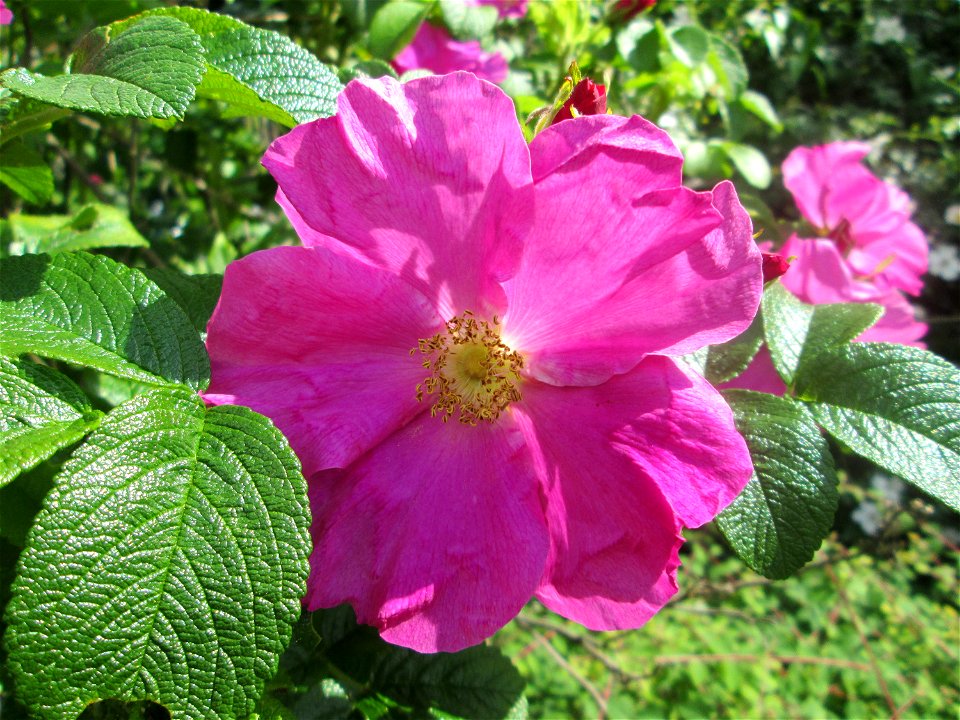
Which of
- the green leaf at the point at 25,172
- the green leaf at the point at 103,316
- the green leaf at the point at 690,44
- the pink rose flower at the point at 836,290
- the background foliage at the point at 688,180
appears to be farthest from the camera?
the green leaf at the point at 690,44

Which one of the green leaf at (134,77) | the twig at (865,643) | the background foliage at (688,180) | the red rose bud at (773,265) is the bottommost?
the twig at (865,643)

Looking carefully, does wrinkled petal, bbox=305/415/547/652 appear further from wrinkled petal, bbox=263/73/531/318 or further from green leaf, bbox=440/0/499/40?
green leaf, bbox=440/0/499/40

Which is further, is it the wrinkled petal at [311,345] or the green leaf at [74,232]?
the green leaf at [74,232]

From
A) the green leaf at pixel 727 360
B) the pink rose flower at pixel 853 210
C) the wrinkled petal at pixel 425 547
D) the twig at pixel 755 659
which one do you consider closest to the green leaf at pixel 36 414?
the wrinkled petal at pixel 425 547

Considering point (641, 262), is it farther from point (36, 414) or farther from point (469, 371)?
point (36, 414)

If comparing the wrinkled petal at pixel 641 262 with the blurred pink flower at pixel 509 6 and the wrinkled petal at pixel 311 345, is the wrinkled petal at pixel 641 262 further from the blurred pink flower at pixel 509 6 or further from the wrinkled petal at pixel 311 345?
the blurred pink flower at pixel 509 6

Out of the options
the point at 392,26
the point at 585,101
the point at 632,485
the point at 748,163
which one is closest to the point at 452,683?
the point at 632,485

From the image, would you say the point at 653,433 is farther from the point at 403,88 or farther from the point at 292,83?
the point at 292,83
